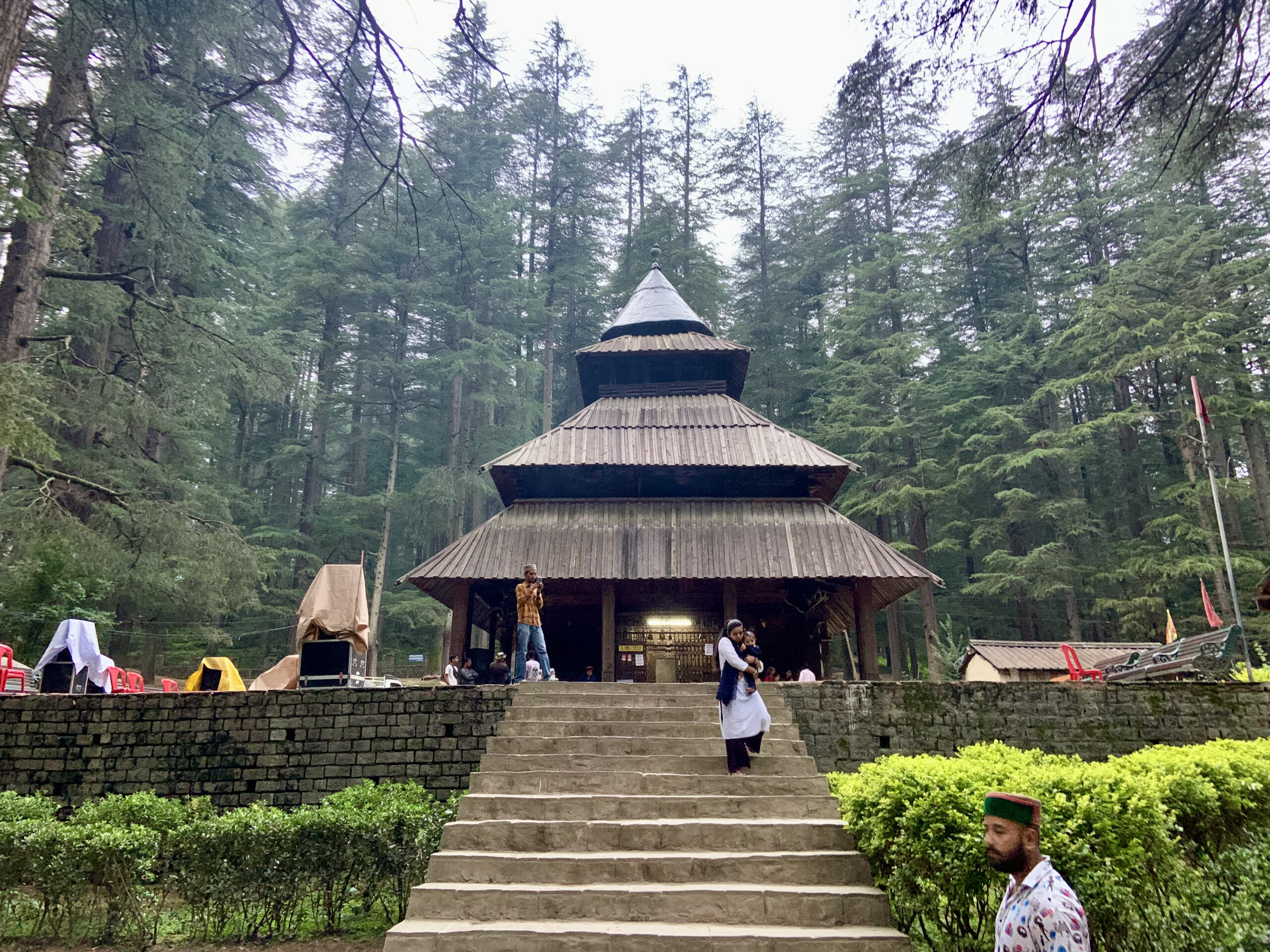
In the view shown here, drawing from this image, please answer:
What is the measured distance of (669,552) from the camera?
46.2ft

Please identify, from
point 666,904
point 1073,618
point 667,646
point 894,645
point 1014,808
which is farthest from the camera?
point 894,645

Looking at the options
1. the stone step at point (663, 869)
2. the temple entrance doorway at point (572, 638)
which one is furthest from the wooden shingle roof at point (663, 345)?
the stone step at point (663, 869)

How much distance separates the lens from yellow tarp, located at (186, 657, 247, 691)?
1188 cm

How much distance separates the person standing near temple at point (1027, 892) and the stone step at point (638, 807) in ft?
13.8

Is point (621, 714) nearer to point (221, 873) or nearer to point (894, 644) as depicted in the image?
point (221, 873)

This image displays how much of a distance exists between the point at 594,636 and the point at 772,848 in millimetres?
10129

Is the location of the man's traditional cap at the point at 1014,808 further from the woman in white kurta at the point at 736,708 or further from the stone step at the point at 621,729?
the stone step at the point at 621,729

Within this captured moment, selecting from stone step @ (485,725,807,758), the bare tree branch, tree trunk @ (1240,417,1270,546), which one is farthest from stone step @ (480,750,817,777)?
tree trunk @ (1240,417,1270,546)

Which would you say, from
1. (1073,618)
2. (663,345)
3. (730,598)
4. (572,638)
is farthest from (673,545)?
(1073,618)

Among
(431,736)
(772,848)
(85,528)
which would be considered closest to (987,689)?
(772,848)

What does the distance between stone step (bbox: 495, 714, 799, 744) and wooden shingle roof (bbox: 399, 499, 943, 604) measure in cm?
450

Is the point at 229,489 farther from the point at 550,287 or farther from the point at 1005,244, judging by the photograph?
the point at 1005,244

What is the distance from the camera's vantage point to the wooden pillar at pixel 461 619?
551 inches

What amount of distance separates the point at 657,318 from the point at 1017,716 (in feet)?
46.9
